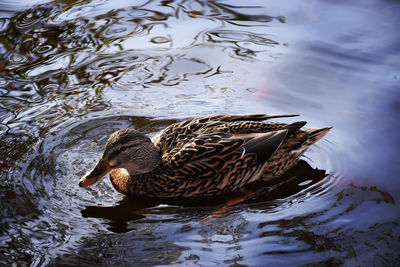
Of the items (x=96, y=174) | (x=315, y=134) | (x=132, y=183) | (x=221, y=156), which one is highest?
(x=315, y=134)

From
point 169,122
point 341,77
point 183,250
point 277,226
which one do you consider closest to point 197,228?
point 183,250

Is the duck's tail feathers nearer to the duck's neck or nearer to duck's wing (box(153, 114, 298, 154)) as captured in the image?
duck's wing (box(153, 114, 298, 154))

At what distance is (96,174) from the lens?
536cm

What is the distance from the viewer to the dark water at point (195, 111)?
4695mm

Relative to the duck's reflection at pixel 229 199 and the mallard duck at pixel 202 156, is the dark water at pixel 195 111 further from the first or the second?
the mallard duck at pixel 202 156

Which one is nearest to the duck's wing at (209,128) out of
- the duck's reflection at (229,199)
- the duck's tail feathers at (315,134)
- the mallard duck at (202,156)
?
the mallard duck at (202,156)

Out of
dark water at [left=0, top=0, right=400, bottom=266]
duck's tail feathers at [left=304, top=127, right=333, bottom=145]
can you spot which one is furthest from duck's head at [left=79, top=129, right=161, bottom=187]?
duck's tail feathers at [left=304, top=127, right=333, bottom=145]

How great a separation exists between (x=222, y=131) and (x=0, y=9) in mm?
5371

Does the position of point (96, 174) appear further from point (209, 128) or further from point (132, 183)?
point (209, 128)

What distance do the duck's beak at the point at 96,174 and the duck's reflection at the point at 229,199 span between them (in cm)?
25

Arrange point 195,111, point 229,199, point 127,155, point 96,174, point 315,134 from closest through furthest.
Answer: point 96,174 → point 229,199 → point 127,155 → point 315,134 → point 195,111

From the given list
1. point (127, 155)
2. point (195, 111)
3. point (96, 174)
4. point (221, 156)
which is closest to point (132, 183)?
point (127, 155)

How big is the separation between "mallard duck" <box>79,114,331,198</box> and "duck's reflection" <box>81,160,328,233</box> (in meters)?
0.08

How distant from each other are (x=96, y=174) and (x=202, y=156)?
106cm
